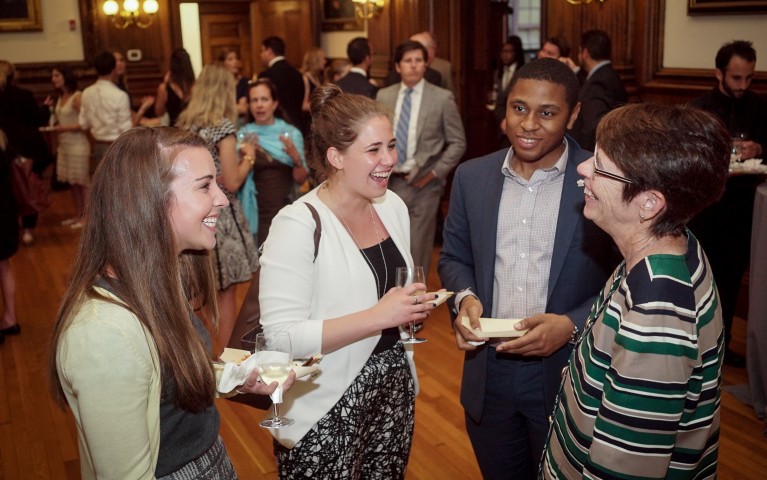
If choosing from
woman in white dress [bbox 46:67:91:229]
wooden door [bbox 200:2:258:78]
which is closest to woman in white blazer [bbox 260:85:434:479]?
woman in white dress [bbox 46:67:91:229]

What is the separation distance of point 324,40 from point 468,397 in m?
10.6

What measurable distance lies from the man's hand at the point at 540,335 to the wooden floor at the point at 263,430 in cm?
154

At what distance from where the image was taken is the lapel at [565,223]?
2.23 meters

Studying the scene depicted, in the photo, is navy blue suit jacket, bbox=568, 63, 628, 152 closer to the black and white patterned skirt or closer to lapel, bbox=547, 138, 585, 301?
lapel, bbox=547, 138, 585, 301

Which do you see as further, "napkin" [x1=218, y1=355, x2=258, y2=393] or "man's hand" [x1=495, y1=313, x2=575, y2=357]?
"man's hand" [x1=495, y1=313, x2=575, y2=357]

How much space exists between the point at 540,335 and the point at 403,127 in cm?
357

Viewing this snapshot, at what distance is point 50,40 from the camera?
37.2 feet

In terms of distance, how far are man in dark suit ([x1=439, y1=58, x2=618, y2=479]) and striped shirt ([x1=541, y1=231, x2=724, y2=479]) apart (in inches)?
23.0

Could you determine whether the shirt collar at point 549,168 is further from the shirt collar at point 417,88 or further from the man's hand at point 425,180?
the shirt collar at point 417,88

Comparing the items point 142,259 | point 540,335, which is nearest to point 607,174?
point 540,335

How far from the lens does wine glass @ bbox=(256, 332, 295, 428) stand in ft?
5.94

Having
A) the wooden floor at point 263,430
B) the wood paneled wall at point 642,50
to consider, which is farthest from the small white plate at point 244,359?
the wood paneled wall at point 642,50

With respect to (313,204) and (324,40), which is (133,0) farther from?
(313,204)

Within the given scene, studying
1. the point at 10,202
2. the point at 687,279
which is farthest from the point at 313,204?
the point at 10,202
